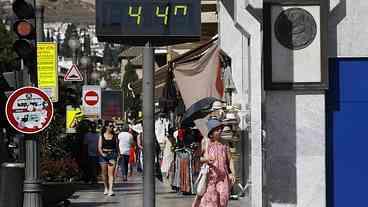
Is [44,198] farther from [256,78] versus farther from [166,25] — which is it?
[166,25]

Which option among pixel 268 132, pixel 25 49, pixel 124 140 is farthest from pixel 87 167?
pixel 268 132

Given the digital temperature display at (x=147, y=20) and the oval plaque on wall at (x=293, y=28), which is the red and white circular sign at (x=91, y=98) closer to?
the oval plaque on wall at (x=293, y=28)

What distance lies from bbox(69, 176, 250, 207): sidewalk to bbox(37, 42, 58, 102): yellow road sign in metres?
2.60

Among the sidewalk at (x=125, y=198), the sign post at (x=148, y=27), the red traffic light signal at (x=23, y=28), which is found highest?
the red traffic light signal at (x=23, y=28)

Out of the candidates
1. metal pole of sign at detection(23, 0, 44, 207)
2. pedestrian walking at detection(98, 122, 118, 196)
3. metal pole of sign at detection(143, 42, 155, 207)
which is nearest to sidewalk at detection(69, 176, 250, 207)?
pedestrian walking at detection(98, 122, 118, 196)

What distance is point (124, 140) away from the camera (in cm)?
2817

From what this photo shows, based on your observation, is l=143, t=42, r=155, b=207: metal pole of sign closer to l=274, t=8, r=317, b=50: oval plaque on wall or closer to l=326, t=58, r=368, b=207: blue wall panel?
l=274, t=8, r=317, b=50: oval plaque on wall

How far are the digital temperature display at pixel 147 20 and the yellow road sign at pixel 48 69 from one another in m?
10.9

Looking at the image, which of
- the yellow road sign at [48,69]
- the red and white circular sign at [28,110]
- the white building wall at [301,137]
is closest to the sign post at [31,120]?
the red and white circular sign at [28,110]

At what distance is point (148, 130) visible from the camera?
Answer: 10312 mm

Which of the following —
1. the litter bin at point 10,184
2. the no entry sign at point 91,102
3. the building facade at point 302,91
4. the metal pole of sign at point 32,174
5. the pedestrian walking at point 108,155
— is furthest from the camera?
the no entry sign at point 91,102

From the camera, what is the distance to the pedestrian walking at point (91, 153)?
26.6 meters

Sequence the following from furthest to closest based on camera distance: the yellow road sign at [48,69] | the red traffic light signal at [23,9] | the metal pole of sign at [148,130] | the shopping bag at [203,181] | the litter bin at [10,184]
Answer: the yellow road sign at [48,69] < the red traffic light signal at [23,9] < the litter bin at [10,184] < the shopping bag at [203,181] < the metal pole of sign at [148,130]

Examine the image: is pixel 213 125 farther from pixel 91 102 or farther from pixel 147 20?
pixel 91 102
